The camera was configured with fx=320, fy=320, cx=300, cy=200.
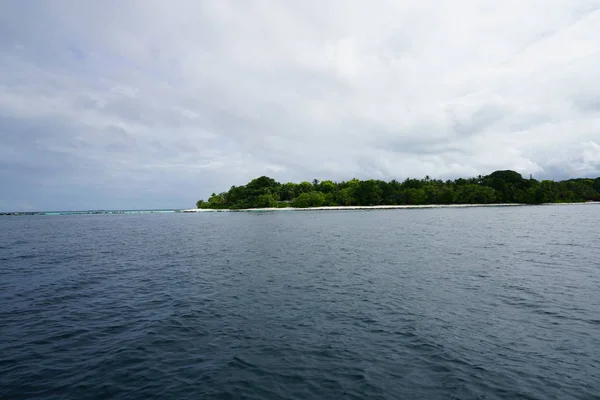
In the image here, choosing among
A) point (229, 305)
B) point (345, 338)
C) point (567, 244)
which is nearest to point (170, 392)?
point (345, 338)

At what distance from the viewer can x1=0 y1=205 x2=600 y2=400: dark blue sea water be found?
39.1ft

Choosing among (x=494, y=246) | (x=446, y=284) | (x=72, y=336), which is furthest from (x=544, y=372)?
(x=494, y=246)

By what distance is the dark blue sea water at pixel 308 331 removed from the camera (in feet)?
39.1

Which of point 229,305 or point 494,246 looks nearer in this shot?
point 229,305

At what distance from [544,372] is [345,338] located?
8051 mm

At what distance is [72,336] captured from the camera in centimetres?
1691

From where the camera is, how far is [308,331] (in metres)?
16.9

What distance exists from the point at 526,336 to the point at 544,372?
12.3 ft

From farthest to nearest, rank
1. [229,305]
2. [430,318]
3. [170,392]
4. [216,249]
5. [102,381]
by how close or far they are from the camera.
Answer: [216,249] < [229,305] < [430,318] < [102,381] < [170,392]

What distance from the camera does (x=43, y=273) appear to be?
1326 inches

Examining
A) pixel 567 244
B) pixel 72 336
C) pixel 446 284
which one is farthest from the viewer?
pixel 567 244

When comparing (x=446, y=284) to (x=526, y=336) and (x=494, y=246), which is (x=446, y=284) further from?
(x=494, y=246)

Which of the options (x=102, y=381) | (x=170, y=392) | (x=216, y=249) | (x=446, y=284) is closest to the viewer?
(x=170, y=392)

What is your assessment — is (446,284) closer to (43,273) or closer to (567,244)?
(567,244)
